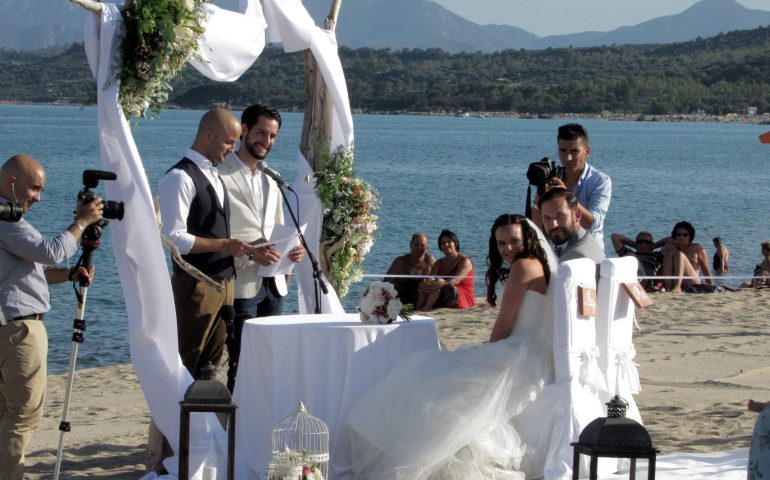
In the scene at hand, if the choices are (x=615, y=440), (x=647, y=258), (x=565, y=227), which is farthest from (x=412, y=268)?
(x=615, y=440)

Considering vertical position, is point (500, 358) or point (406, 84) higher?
point (406, 84)

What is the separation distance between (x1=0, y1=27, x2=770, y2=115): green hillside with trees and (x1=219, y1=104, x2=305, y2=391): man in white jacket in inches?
3757

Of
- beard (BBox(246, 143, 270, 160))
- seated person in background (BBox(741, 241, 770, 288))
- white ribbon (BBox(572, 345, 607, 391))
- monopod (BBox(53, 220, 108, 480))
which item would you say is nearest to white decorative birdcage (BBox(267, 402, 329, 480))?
monopod (BBox(53, 220, 108, 480))

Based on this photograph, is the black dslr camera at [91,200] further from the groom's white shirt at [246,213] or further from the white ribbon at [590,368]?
the white ribbon at [590,368]

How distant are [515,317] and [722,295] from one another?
32.4ft

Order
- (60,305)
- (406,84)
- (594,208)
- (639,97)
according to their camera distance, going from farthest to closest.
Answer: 1. (639,97)
2. (406,84)
3. (60,305)
4. (594,208)

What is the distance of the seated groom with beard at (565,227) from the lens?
6902 millimetres

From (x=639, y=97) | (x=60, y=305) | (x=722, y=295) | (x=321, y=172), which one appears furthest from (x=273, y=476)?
(x=639, y=97)

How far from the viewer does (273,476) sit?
201 inches

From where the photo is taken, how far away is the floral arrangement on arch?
26.6 ft

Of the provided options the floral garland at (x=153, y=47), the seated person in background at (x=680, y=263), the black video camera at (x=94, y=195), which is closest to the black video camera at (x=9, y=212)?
the black video camera at (x=94, y=195)

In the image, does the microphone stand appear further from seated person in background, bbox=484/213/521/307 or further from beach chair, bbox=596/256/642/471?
beach chair, bbox=596/256/642/471

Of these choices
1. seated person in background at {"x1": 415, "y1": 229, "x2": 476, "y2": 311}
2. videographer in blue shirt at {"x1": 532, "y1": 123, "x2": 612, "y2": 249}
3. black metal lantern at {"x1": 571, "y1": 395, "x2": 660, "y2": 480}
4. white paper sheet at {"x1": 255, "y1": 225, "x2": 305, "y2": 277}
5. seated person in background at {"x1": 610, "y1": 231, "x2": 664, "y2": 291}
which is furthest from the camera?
seated person in background at {"x1": 610, "y1": 231, "x2": 664, "y2": 291}

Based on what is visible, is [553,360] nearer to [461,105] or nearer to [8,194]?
[8,194]
